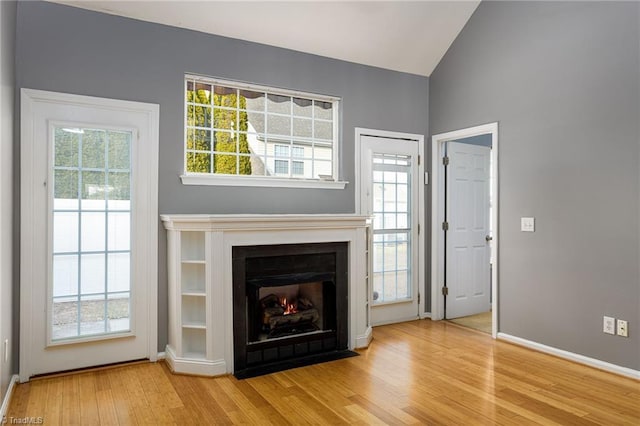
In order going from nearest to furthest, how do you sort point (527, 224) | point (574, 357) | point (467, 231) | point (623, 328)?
point (623, 328) → point (574, 357) → point (527, 224) → point (467, 231)

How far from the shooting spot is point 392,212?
4707mm

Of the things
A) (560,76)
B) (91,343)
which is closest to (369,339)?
(91,343)

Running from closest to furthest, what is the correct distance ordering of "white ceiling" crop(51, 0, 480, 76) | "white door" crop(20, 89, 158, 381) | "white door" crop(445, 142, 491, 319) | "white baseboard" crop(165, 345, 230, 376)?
"white door" crop(20, 89, 158, 381) → "white baseboard" crop(165, 345, 230, 376) → "white ceiling" crop(51, 0, 480, 76) → "white door" crop(445, 142, 491, 319)

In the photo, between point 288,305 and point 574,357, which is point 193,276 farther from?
point 574,357

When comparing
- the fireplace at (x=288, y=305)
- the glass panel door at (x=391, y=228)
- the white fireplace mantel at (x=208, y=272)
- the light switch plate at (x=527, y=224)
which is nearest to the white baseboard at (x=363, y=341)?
the fireplace at (x=288, y=305)

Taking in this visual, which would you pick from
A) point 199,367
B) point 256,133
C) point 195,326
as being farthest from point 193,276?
point 256,133

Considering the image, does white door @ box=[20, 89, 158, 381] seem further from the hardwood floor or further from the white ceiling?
the white ceiling

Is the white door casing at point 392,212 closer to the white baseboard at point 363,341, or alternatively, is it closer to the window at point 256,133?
the window at point 256,133

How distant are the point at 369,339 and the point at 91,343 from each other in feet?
7.38

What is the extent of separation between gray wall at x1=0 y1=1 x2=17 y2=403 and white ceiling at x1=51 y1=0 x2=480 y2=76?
63 cm

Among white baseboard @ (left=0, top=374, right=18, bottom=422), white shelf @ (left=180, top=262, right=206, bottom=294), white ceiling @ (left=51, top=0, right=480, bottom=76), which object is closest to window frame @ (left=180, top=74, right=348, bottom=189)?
white ceiling @ (left=51, top=0, right=480, bottom=76)

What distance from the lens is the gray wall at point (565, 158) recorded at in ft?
10.4

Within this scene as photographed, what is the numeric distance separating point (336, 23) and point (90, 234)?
2715mm

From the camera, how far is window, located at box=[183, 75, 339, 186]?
12.5 feet
